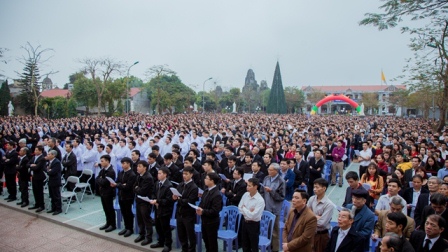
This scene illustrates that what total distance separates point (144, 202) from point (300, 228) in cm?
323

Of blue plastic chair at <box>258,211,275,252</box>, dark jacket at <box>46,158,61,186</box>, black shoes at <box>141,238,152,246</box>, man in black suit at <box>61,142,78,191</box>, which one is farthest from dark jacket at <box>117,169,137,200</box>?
man in black suit at <box>61,142,78,191</box>

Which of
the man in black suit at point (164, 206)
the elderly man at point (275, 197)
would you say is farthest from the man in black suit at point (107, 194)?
the elderly man at point (275, 197)

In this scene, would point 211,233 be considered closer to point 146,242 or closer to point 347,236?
point 146,242

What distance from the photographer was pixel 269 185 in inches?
222

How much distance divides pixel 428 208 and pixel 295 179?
3.26m

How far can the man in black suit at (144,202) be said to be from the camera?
598 cm

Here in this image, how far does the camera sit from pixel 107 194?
21.4ft

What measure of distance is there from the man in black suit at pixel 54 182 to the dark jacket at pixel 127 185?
2.20 metres

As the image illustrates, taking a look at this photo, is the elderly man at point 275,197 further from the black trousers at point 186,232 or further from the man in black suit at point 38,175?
the man in black suit at point 38,175

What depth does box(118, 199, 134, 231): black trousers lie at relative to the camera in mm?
6394

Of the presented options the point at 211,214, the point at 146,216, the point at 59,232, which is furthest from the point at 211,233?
the point at 59,232

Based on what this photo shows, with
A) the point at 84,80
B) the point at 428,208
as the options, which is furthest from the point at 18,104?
the point at 428,208

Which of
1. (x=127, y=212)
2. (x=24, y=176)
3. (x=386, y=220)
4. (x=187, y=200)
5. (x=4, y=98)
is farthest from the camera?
(x=4, y=98)

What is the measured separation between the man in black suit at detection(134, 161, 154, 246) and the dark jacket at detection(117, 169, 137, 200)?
7.5 inches
